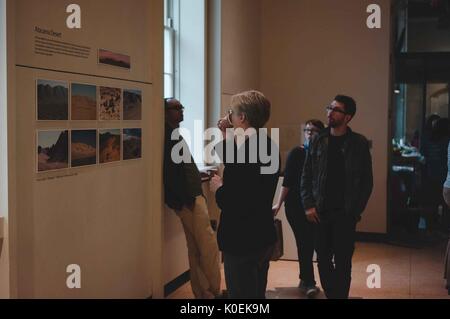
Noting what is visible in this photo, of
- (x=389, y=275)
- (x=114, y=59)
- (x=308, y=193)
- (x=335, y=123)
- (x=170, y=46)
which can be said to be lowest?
(x=389, y=275)

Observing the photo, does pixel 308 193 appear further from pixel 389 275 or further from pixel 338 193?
pixel 389 275

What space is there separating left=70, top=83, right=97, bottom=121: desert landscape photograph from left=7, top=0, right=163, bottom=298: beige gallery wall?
0.04 meters

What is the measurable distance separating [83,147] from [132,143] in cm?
63

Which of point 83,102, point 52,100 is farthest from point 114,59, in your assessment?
point 52,100

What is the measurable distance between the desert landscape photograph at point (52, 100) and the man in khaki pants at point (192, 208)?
123cm

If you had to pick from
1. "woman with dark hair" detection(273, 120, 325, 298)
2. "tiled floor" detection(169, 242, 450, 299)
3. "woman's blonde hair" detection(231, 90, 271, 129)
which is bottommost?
"tiled floor" detection(169, 242, 450, 299)

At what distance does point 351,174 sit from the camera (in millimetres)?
3877

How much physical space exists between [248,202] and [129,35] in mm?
1889

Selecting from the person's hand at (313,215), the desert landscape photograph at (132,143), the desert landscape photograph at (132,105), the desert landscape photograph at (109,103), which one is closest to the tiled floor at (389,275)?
the person's hand at (313,215)

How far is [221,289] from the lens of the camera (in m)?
4.86

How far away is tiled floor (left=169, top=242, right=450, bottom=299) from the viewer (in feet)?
15.7

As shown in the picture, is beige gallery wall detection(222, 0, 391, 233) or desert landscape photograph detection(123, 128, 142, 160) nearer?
desert landscape photograph detection(123, 128, 142, 160)

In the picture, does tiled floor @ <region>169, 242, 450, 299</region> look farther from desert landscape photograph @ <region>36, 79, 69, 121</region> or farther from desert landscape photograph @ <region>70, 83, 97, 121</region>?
desert landscape photograph @ <region>36, 79, 69, 121</region>

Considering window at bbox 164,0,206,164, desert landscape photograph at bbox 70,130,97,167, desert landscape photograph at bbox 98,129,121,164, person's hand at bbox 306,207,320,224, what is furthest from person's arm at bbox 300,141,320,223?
window at bbox 164,0,206,164
